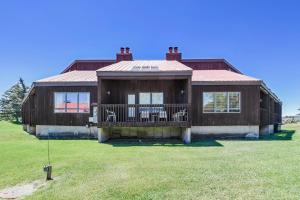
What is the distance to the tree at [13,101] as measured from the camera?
114 feet

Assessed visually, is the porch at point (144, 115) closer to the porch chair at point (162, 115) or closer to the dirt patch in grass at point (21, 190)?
the porch chair at point (162, 115)

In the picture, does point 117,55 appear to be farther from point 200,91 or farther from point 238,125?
point 238,125

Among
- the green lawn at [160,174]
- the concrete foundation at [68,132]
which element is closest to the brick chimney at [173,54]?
the concrete foundation at [68,132]

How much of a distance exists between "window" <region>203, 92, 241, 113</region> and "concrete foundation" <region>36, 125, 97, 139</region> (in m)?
6.73

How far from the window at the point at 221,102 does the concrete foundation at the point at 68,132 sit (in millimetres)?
6733

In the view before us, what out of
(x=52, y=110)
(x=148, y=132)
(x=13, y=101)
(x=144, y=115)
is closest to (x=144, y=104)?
(x=144, y=115)

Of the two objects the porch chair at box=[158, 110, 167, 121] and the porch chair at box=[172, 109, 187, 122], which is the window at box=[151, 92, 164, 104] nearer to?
the porch chair at box=[158, 110, 167, 121]

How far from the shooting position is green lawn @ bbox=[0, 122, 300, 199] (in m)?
5.60

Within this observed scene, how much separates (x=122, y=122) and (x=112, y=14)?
9.44 m

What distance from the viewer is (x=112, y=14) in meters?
20.2

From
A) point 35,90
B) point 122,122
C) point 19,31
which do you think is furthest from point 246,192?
point 19,31

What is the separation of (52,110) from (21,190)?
11.6 metres

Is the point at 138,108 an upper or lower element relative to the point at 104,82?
lower

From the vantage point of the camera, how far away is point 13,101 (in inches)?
1465
